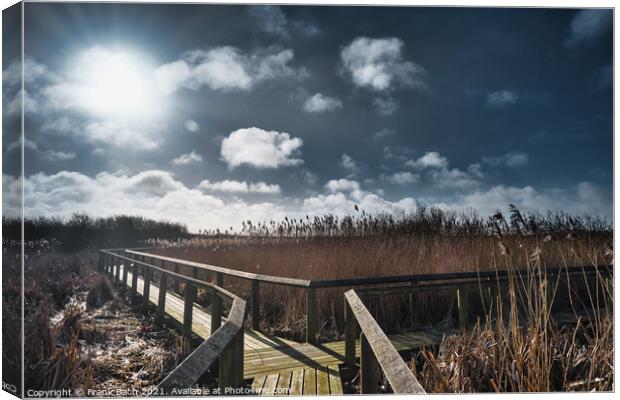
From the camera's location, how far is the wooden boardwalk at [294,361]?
10.2ft

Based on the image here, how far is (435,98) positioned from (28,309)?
3897 millimetres

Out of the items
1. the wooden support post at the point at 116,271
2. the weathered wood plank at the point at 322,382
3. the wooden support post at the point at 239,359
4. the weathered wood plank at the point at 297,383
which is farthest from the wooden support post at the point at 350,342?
the wooden support post at the point at 116,271

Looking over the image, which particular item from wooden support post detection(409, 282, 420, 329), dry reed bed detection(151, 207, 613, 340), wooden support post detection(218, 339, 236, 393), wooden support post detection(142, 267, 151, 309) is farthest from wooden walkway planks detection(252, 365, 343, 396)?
wooden support post detection(142, 267, 151, 309)

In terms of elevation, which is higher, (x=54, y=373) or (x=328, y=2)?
(x=328, y=2)

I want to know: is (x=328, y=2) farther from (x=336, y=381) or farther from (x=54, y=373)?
(x=54, y=373)

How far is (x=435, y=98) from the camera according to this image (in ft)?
12.8

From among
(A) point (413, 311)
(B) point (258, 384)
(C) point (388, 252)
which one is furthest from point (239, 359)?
(C) point (388, 252)

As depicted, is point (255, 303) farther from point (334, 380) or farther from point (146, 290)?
point (334, 380)

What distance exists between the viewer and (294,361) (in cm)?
351

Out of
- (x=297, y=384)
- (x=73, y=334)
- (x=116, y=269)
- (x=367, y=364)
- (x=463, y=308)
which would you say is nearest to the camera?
(x=367, y=364)

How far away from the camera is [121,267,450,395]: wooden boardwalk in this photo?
3100 mm

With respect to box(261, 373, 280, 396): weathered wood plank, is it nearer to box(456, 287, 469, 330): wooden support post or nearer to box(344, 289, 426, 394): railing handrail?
box(344, 289, 426, 394): railing handrail

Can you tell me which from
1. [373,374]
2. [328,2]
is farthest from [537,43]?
[373,374]

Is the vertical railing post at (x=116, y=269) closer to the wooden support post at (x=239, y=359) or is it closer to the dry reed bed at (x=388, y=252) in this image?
the dry reed bed at (x=388, y=252)
